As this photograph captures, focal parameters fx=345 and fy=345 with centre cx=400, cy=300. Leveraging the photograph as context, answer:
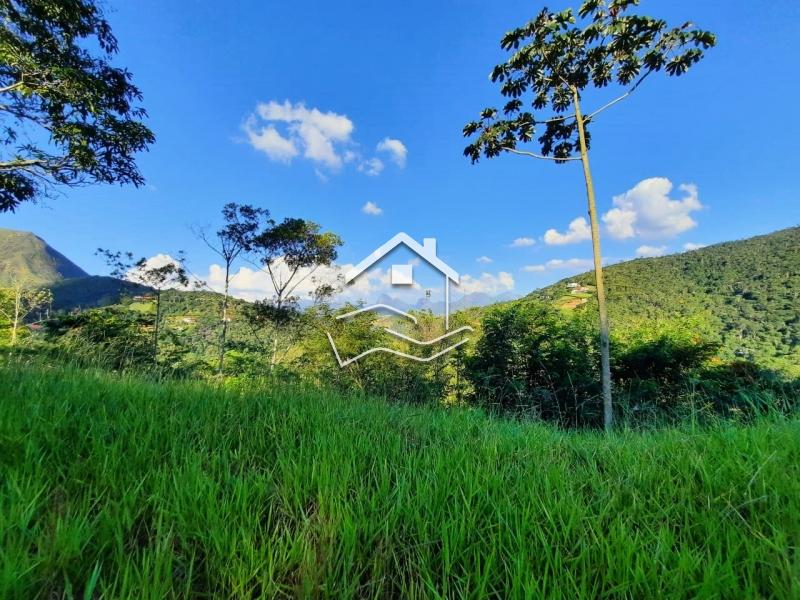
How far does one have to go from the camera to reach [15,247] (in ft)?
92.3

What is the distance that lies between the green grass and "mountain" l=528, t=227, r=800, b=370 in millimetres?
10466

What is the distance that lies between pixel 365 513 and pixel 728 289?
24407mm

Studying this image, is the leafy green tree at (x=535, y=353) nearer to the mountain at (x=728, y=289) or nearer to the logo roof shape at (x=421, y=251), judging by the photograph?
the logo roof shape at (x=421, y=251)

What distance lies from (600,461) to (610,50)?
7126mm

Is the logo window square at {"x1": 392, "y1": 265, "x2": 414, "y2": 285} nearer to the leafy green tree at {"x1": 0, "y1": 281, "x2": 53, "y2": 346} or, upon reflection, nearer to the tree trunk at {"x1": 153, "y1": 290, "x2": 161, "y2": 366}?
the tree trunk at {"x1": 153, "y1": 290, "x2": 161, "y2": 366}

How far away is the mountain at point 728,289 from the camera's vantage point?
13938 millimetres

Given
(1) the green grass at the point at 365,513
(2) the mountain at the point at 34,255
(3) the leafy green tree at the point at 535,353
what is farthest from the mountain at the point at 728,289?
(2) the mountain at the point at 34,255

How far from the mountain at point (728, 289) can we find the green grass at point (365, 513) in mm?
10466

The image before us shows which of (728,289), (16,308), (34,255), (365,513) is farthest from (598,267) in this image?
(34,255)

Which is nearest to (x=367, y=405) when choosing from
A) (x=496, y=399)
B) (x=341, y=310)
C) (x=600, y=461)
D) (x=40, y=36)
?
(x=600, y=461)

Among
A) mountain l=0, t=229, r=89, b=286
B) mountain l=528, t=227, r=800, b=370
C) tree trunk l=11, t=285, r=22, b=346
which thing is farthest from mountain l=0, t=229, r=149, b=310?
mountain l=528, t=227, r=800, b=370

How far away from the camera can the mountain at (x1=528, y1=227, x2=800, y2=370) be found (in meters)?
13.9

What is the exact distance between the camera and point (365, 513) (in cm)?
108

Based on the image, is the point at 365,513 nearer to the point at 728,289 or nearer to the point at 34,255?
the point at 728,289
